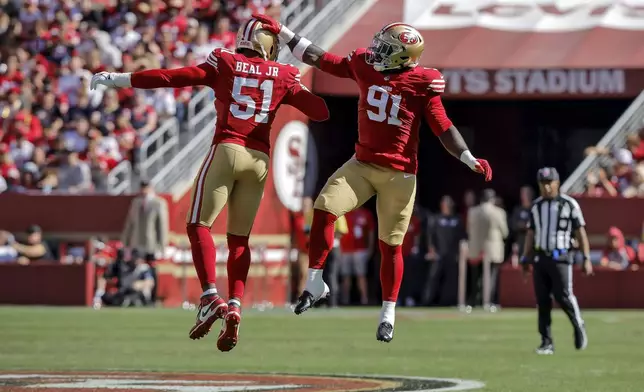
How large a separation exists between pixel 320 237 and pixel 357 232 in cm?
1598

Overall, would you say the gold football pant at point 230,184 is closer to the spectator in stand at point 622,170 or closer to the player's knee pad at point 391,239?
the player's knee pad at point 391,239

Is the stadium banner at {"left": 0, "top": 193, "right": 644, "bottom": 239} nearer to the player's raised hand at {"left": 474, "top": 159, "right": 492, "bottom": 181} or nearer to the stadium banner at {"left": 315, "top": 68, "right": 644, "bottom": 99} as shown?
the stadium banner at {"left": 315, "top": 68, "right": 644, "bottom": 99}

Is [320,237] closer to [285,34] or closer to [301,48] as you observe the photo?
[301,48]

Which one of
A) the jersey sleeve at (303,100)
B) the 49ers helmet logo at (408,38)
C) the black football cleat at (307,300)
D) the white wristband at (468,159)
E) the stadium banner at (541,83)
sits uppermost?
the stadium banner at (541,83)

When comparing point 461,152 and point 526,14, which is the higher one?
point 526,14

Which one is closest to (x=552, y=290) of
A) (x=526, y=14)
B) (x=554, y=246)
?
(x=554, y=246)

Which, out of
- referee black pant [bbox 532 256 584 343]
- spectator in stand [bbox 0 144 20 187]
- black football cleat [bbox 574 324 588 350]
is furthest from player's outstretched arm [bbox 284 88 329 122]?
spectator in stand [bbox 0 144 20 187]

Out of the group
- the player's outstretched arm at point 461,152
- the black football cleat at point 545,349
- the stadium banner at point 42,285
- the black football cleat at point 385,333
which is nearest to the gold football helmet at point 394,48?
the player's outstretched arm at point 461,152

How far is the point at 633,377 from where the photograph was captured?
13336 mm

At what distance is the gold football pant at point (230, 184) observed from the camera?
11.5 m

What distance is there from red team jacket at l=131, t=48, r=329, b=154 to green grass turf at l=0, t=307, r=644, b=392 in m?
2.68

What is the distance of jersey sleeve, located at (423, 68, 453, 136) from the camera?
11594mm

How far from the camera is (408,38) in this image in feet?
37.5

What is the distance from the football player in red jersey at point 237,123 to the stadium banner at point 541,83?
1725cm
